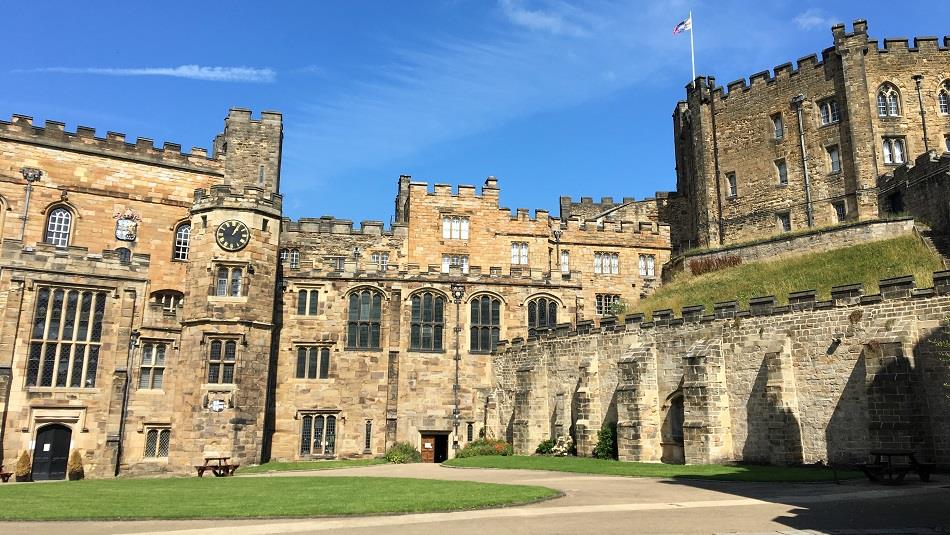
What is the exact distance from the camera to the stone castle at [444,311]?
26109 mm

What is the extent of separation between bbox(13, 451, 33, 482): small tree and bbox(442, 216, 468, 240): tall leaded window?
26.1 m

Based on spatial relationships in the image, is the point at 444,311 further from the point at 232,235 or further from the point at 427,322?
the point at 232,235

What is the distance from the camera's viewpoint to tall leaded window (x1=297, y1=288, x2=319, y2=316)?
38344 millimetres

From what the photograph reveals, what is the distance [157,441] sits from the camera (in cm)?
3306

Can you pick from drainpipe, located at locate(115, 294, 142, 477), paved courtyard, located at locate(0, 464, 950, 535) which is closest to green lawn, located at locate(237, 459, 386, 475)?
drainpipe, located at locate(115, 294, 142, 477)

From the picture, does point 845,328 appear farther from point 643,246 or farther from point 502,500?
point 643,246

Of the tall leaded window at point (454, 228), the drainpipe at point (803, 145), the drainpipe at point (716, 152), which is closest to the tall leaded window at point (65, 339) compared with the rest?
the tall leaded window at point (454, 228)

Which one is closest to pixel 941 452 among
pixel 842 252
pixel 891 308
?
pixel 891 308

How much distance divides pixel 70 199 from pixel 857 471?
40958mm

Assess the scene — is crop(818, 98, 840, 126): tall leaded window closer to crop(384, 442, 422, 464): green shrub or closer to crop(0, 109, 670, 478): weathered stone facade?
crop(0, 109, 670, 478): weathered stone facade

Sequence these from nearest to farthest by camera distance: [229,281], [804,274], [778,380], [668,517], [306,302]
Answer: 1. [668,517]
2. [778,380]
3. [229,281]
4. [804,274]
5. [306,302]

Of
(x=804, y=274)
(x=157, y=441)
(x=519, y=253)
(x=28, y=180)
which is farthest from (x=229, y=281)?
(x=804, y=274)

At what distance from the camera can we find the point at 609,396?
32.0m

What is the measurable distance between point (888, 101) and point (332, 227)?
118 ft
